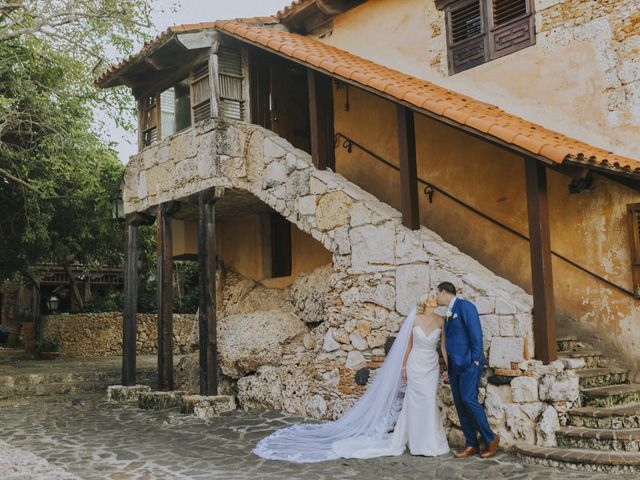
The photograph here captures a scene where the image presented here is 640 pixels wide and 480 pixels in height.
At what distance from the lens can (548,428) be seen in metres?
6.53

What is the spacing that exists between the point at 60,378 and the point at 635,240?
11.7 metres

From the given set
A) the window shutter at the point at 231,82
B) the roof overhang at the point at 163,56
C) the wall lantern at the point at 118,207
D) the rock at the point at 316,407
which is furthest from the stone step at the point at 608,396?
the wall lantern at the point at 118,207

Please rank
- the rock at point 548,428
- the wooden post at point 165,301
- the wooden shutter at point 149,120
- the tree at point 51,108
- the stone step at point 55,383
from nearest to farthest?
1. the rock at point 548,428
2. the wooden post at point 165,301
3. the wooden shutter at point 149,120
4. the stone step at point 55,383
5. the tree at point 51,108

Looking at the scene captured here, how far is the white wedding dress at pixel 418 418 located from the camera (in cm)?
692

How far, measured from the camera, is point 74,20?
16250 mm

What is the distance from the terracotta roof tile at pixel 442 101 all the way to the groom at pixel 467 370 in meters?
1.78

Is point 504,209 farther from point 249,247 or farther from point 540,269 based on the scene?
point 249,247

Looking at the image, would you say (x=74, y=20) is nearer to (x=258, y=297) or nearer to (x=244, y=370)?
(x=258, y=297)

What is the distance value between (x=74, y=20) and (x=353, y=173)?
9008mm

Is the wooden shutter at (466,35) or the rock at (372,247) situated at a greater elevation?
the wooden shutter at (466,35)

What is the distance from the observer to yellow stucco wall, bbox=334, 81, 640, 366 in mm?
7930

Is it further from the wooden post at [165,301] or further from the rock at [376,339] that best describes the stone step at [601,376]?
the wooden post at [165,301]

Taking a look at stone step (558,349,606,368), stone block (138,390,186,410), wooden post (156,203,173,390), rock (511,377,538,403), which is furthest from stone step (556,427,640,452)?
wooden post (156,203,173,390)

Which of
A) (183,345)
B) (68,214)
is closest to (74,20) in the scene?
(68,214)
